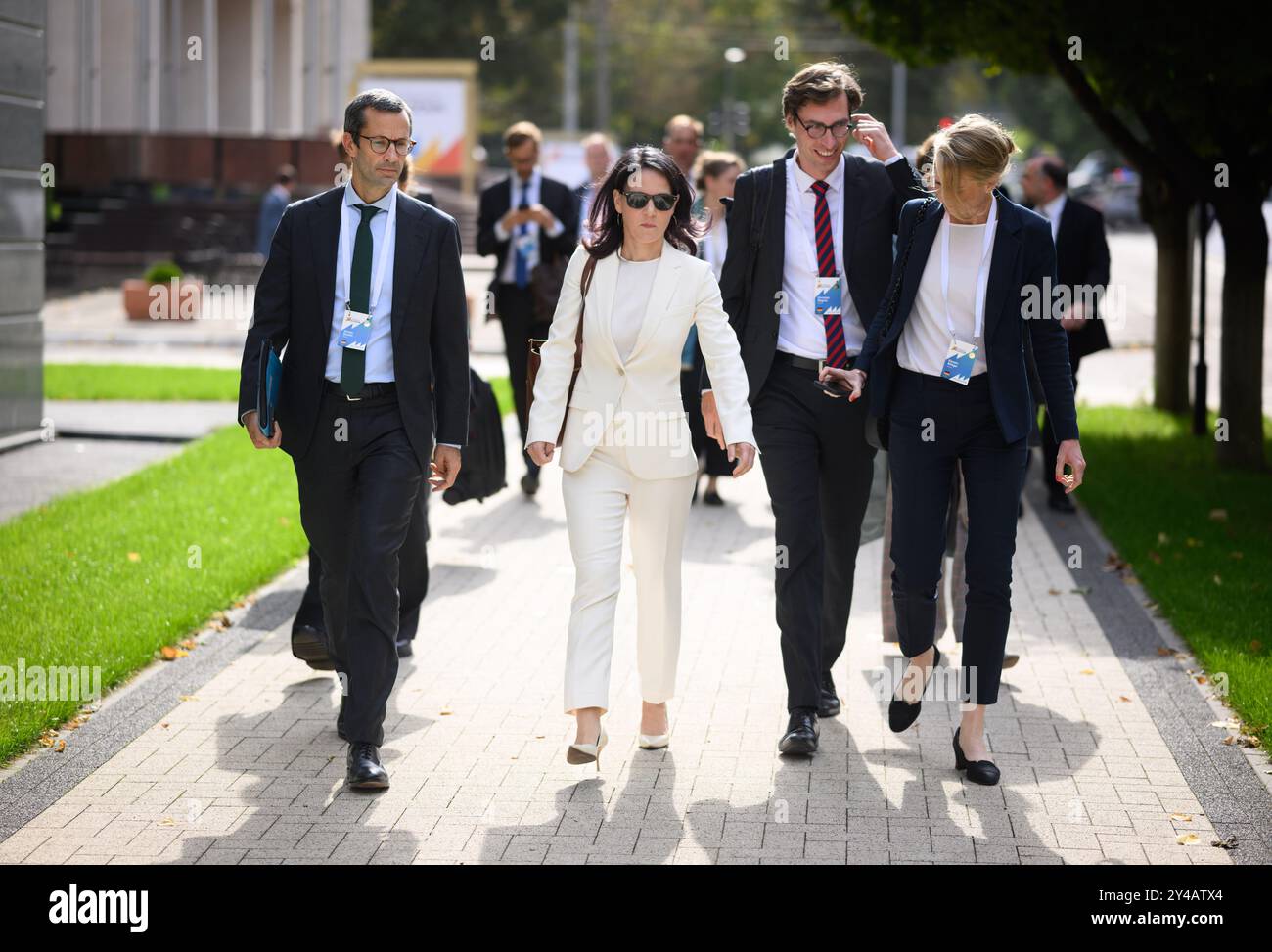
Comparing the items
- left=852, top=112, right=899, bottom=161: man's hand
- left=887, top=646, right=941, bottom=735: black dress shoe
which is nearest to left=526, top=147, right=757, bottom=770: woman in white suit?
left=852, top=112, right=899, bottom=161: man's hand

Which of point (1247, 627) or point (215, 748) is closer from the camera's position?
point (215, 748)

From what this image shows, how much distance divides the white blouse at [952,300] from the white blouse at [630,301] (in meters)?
0.90

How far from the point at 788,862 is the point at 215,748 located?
227cm

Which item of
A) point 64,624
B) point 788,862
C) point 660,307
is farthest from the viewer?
point 64,624

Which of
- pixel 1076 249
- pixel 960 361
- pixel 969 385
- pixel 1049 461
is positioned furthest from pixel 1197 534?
pixel 960 361

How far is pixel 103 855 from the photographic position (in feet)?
16.6

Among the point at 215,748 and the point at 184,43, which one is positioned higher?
the point at 184,43

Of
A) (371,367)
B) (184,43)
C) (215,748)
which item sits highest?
(184,43)

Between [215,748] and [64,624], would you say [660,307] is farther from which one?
[64,624]

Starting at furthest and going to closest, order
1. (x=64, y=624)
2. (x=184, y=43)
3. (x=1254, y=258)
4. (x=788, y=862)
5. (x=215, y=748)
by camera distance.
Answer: (x=184, y=43)
(x=1254, y=258)
(x=64, y=624)
(x=215, y=748)
(x=788, y=862)

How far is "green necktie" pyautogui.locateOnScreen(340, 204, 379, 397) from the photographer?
5.71 m

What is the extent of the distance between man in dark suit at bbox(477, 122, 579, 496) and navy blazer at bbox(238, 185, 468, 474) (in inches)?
210
